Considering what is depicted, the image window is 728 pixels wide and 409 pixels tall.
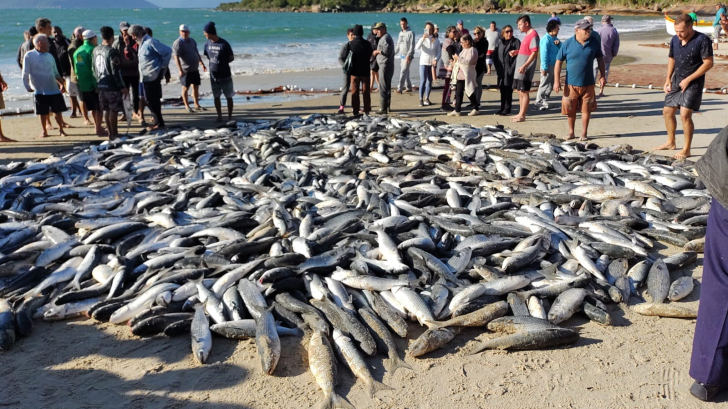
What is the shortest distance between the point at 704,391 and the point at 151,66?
36.5ft

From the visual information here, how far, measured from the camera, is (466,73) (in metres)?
12.6

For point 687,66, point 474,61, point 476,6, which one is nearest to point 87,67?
point 474,61

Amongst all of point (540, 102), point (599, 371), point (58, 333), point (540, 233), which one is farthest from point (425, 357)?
point (540, 102)

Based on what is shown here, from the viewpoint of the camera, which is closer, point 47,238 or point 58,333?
point 58,333

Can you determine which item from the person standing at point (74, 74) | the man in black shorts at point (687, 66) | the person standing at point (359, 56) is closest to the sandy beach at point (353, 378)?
the man in black shorts at point (687, 66)

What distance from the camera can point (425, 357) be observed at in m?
4.20

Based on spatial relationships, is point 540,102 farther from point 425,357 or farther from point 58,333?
point 58,333

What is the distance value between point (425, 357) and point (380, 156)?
199 inches

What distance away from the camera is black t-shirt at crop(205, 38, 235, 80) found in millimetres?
12367

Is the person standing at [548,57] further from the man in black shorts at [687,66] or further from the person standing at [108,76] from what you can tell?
the person standing at [108,76]

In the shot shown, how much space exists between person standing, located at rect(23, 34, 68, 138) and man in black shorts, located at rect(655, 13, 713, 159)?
422 inches

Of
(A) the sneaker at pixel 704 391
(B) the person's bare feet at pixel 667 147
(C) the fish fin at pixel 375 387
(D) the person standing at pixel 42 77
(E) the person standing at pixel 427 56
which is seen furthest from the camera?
(E) the person standing at pixel 427 56

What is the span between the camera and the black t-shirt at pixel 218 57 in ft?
40.6

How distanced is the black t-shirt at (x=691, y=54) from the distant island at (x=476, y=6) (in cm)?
5516
